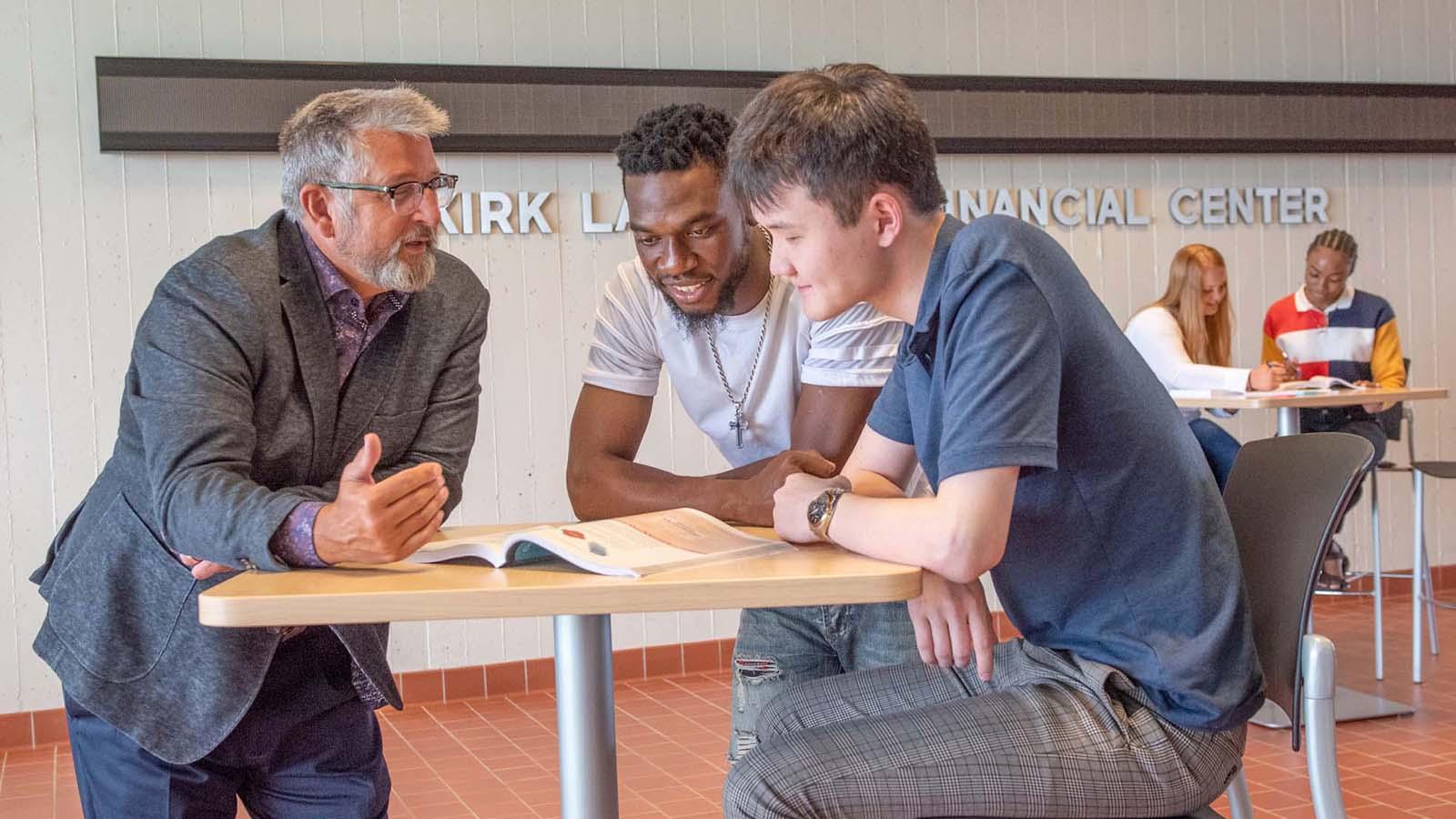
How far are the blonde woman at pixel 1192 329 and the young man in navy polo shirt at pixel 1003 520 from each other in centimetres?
363

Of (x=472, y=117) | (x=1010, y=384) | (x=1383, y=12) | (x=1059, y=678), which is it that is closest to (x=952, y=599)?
(x=1059, y=678)

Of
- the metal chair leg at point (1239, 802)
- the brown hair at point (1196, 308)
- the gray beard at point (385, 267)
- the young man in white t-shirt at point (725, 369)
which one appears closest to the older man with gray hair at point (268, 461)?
the gray beard at point (385, 267)

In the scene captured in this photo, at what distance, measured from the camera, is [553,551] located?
1.73m

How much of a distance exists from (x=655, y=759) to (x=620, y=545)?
9.27ft

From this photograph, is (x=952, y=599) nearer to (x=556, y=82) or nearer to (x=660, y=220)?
(x=660, y=220)

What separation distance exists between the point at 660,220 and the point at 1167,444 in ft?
3.37

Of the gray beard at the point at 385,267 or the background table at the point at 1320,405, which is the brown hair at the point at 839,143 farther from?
the background table at the point at 1320,405

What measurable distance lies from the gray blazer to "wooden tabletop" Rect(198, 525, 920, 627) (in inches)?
15.4

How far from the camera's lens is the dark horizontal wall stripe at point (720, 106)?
5082mm

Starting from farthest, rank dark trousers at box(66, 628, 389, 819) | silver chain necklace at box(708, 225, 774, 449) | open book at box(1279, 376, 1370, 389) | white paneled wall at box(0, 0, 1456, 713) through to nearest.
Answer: open book at box(1279, 376, 1370, 389) < white paneled wall at box(0, 0, 1456, 713) < silver chain necklace at box(708, 225, 774, 449) < dark trousers at box(66, 628, 389, 819)

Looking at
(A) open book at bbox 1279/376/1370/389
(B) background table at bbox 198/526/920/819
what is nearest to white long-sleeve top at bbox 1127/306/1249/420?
(A) open book at bbox 1279/376/1370/389

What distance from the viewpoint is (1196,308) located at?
5.74 meters

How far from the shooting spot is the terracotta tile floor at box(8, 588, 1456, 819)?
4016 mm

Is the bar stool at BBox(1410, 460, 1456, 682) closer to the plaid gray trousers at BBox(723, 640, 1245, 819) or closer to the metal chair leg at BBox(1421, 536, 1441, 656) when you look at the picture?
the metal chair leg at BBox(1421, 536, 1441, 656)
